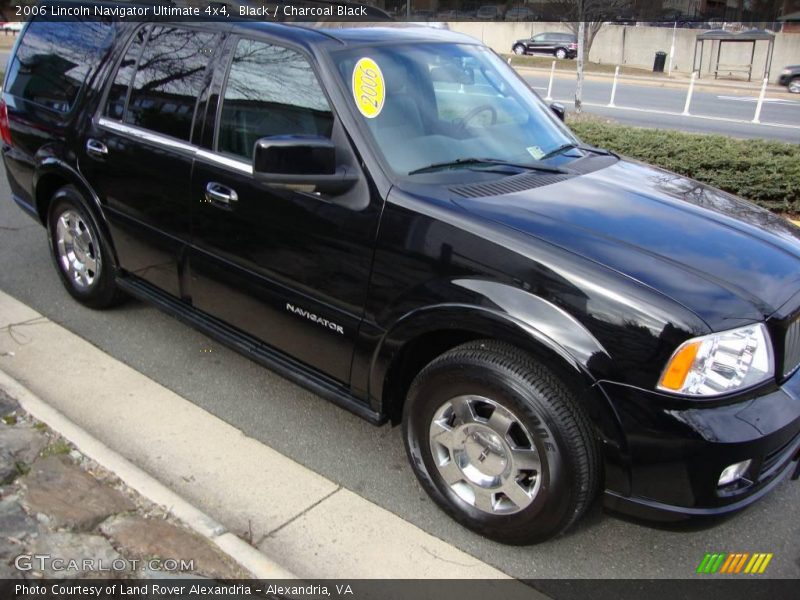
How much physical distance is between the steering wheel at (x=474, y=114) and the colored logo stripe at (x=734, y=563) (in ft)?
6.89

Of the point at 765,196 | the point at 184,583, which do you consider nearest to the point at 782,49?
the point at 765,196

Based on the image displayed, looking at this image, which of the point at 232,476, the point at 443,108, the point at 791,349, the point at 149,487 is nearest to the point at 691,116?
the point at 443,108

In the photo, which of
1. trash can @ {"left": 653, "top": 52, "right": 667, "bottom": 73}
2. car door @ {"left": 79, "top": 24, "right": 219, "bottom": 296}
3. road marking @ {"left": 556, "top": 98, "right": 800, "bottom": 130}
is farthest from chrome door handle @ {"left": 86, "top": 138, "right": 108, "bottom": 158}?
trash can @ {"left": 653, "top": 52, "right": 667, "bottom": 73}

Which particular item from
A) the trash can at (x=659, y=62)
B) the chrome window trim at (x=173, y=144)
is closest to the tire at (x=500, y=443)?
the chrome window trim at (x=173, y=144)

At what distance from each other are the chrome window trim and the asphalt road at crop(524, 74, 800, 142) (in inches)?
577

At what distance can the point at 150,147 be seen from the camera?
3680 millimetres

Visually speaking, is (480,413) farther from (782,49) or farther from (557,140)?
(782,49)

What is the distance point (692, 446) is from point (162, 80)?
3.08 meters

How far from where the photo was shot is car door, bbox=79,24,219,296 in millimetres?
3529

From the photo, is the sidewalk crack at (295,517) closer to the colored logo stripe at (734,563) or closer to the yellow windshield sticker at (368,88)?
the colored logo stripe at (734,563)

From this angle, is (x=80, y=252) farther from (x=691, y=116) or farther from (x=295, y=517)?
(x=691, y=116)

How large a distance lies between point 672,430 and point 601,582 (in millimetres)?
762

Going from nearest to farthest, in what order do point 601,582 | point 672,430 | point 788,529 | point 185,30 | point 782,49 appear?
1. point 672,430
2. point 601,582
3. point 788,529
4. point 185,30
5. point 782,49

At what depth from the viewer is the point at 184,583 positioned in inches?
95.0
